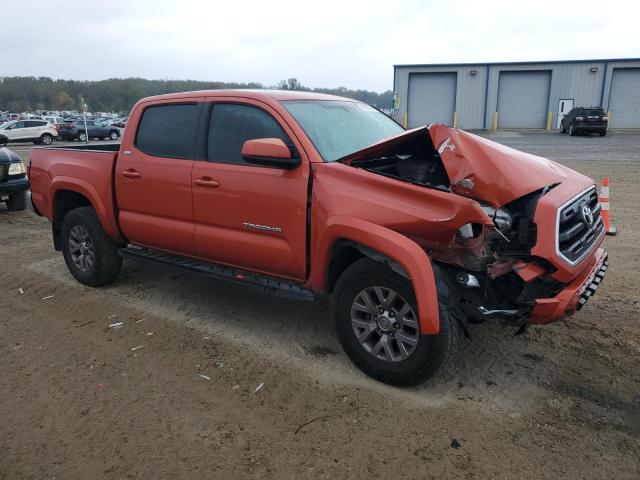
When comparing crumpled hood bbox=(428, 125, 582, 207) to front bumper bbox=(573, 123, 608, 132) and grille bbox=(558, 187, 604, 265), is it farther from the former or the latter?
front bumper bbox=(573, 123, 608, 132)

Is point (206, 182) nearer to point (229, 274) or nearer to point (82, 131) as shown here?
point (229, 274)

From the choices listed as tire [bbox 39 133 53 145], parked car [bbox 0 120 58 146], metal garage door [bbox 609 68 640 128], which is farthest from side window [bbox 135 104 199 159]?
metal garage door [bbox 609 68 640 128]

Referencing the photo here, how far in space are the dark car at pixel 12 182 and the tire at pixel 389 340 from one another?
315 inches

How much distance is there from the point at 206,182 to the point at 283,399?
1.84 metres

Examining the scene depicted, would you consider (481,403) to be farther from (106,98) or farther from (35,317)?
(106,98)

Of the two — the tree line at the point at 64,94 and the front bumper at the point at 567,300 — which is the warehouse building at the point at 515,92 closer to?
the front bumper at the point at 567,300

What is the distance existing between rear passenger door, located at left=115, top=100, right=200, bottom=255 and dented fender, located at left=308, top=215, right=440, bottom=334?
1417 millimetres

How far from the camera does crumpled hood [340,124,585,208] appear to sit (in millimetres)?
3248

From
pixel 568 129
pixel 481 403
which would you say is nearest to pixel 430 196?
pixel 481 403

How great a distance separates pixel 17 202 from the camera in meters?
9.62

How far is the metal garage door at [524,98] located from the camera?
3731 cm

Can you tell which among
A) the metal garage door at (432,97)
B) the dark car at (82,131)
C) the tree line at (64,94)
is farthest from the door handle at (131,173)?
the tree line at (64,94)

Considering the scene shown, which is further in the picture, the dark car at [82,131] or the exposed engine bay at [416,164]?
the dark car at [82,131]

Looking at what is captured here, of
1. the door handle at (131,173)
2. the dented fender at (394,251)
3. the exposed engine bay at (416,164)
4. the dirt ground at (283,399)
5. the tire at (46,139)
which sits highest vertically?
the exposed engine bay at (416,164)
